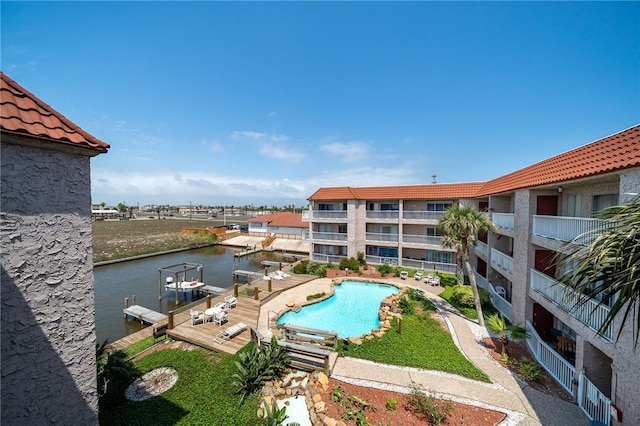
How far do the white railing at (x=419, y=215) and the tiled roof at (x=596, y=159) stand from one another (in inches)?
505

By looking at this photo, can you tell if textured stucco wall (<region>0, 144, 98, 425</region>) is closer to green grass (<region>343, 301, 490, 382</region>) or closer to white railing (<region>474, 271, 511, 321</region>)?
green grass (<region>343, 301, 490, 382</region>)

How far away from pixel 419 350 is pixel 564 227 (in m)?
8.10

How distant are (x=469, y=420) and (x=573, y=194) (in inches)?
426

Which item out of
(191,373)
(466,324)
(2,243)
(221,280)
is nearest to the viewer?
(2,243)

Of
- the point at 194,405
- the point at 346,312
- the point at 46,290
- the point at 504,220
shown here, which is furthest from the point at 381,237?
the point at 46,290

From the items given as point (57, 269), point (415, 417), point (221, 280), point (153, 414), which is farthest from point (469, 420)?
point (221, 280)

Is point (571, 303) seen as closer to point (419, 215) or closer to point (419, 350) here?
point (419, 350)

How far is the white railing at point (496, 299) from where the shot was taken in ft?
46.9

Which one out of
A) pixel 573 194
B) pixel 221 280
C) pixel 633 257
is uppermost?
pixel 573 194

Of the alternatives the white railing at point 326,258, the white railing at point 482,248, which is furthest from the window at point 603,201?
the white railing at point 326,258

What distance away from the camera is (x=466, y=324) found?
47.3 ft

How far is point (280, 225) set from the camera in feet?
160

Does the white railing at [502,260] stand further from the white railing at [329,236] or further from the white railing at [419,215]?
the white railing at [329,236]

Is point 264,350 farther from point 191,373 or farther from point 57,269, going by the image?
point 57,269
